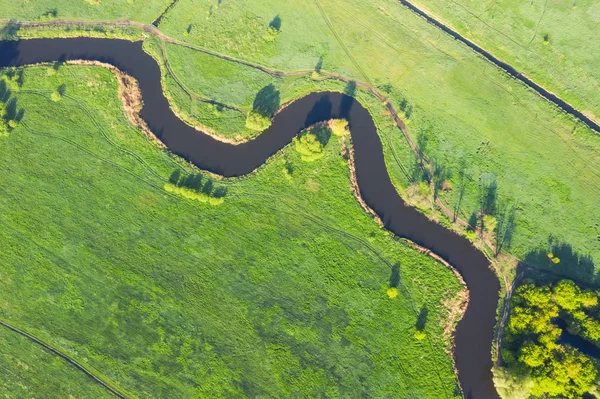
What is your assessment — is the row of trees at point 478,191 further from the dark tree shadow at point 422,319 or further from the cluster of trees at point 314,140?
the cluster of trees at point 314,140

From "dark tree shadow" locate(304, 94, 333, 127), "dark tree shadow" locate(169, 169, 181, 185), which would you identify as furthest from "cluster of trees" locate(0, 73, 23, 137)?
"dark tree shadow" locate(304, 94, 333, 127)

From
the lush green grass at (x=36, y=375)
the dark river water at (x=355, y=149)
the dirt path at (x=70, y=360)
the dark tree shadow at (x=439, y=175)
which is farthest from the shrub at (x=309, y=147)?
the lush green grass at (x=36, y=375)

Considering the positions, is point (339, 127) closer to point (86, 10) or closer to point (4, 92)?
point (86, 10)

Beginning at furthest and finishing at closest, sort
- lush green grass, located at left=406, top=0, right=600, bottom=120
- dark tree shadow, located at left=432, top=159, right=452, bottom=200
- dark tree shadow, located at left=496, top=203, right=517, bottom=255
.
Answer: lush green grass, located at left=406, top=0, right=600, bottom=120 → dark tree shadow, located at left=432, top=159, right=452, bottom=200 → dark tree shadow, located at left=496, top=203, right=517, bottom=255

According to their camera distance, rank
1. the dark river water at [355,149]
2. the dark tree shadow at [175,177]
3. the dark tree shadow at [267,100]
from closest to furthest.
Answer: the dark river water at [355,149] < the dark tree shadow at [175,177] < the dark tree shadow at [267,100]

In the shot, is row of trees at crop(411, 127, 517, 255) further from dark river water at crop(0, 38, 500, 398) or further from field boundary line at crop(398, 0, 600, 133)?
field boundary line at crop(398, 0, 600, 133)

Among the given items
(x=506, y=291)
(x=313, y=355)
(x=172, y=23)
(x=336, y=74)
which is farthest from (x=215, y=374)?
(x=172, y=23)
